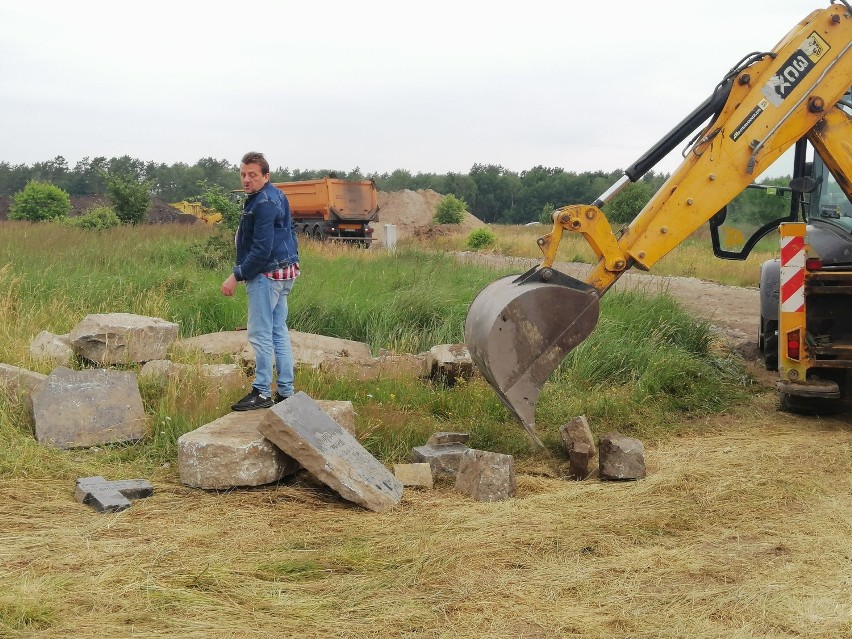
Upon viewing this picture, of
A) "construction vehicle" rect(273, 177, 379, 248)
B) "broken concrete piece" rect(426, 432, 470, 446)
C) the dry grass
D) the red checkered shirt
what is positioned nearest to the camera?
the dry grass

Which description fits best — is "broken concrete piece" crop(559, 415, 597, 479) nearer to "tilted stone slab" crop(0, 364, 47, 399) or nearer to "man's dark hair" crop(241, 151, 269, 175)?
"man's dark hair" crop(241, 151, 269, 175)

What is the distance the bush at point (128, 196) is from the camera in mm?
26672

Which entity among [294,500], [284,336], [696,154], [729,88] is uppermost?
[729,88]

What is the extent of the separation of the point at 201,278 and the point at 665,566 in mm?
8811

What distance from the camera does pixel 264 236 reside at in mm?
6348

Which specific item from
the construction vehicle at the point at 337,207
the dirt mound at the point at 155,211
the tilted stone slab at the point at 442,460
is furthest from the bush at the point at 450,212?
the tilted stone slab at the point at 442,460

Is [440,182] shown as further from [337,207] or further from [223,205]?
[223,205]

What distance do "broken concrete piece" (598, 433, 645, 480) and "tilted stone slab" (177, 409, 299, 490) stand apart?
214 centimetres

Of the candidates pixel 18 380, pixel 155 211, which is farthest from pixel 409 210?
pixel 18 380

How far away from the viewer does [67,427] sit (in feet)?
20.9

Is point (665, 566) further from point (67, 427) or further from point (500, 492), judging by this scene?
point (67, 427)

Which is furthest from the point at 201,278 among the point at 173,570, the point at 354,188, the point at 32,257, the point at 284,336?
the point at 354,188

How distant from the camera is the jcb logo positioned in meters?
6.80

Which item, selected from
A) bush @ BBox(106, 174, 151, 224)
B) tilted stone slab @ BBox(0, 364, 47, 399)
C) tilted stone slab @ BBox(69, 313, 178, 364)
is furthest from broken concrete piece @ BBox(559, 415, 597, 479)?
bush @ BBox(106, 174, 151, 224)
